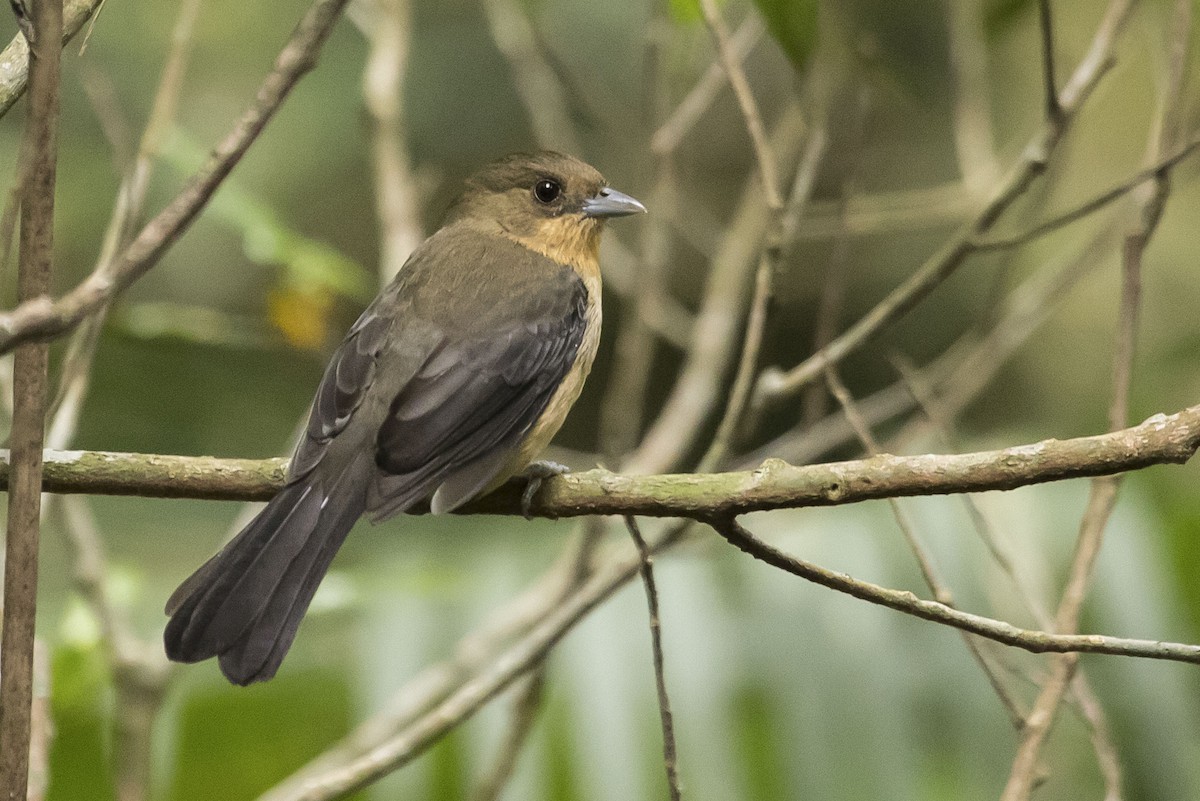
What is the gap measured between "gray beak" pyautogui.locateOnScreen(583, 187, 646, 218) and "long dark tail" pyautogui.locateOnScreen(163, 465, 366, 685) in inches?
45.7

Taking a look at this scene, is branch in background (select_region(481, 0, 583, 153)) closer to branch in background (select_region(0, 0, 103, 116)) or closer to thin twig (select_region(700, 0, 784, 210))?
thin twig (select_region(700, 0, 784, 210))

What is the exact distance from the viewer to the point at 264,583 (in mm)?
2465

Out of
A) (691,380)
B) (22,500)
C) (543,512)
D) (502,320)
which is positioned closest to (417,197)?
(691,380)

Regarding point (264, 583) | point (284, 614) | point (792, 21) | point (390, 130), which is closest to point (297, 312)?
point (390, 130)

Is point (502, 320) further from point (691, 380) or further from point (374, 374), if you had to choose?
point (691, 380)

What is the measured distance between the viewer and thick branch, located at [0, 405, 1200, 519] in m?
1.92

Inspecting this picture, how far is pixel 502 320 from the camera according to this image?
125 inches

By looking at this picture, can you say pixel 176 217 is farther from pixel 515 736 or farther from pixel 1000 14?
pixel 1000 14

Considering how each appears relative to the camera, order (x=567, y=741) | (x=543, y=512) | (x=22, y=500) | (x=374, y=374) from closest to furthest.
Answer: (x=22, y=500), (x=543, y=512), (x=374, y=374), (x=567, y=741)

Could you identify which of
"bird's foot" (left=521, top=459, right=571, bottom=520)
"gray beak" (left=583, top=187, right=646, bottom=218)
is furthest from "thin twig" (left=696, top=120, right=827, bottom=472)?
"gray beak" (left=583, top=187, right=646, bottom=218)

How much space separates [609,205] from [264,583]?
5.01 feet

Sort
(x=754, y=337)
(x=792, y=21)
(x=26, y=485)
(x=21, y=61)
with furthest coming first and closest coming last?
(x=754, y=337) < (x=792, y=21) < (x=21, y=61) < (x=26, y=485)

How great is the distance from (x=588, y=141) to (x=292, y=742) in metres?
3.50

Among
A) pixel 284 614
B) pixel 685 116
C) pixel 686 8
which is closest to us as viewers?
pixel 284 614
